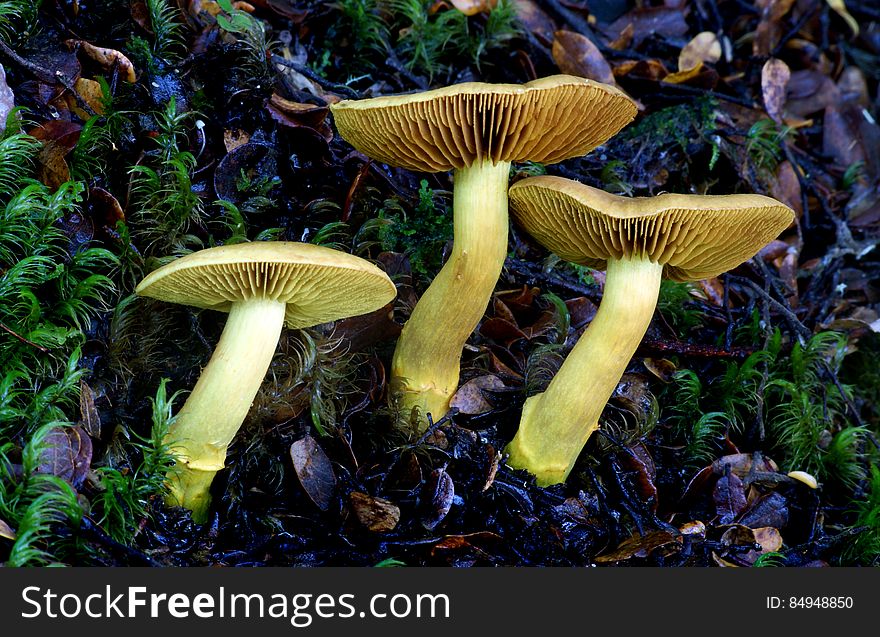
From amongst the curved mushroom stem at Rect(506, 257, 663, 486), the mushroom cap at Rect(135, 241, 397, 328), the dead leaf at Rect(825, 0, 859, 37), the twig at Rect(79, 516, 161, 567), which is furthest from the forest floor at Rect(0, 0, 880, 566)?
the dead leaf at Rect(825, 0, 859, 37)

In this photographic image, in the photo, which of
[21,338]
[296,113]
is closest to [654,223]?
[296,113]

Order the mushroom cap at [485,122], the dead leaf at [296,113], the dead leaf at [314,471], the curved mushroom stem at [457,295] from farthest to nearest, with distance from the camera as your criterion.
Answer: the dead leaf at [296,113] < the curved mushroom stem at [457,295] < the dead leaf at [314,471] < the mushroom cap at [485,122]

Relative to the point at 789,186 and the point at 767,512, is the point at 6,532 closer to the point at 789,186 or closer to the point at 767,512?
the point at 767,512

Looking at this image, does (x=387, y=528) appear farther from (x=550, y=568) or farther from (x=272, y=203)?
(x=272, y=203)

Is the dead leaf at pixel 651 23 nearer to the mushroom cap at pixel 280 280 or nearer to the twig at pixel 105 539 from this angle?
the mushroom cap at pixel 280 280

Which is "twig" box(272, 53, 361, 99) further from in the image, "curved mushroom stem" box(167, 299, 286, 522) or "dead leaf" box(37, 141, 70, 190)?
"curved mushroom stem" box(167, 299, 286, 522)

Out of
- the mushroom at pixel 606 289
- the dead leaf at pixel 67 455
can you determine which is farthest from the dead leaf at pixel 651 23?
the dead leaf at pixel 67 455
